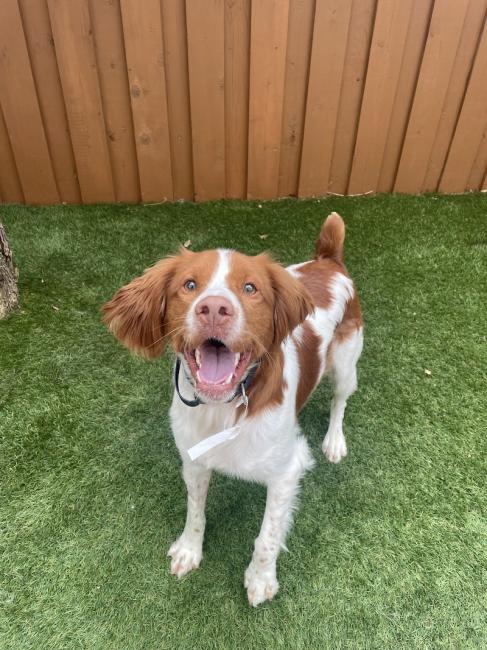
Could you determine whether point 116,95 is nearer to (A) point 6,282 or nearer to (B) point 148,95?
(B) point 148,95

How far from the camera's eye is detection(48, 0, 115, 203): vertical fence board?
11.7ft

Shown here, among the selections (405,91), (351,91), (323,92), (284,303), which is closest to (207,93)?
(323,92)

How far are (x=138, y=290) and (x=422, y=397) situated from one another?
73.9 inches

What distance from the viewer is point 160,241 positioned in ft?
13.0

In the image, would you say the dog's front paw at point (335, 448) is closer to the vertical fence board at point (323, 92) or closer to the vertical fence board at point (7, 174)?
the vertical fence board at point (323, 92)

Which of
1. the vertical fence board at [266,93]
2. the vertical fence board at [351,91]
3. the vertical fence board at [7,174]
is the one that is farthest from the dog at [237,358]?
the vertical fence board at [7,174]

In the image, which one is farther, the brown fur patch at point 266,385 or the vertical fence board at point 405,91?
the vertical fence board at point 405,91

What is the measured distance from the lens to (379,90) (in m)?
4.14

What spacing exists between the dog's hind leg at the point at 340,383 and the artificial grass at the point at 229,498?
0.07 m

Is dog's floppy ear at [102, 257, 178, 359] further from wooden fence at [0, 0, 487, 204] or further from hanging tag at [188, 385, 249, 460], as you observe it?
wooden fence at [0, 0, 487, 204]

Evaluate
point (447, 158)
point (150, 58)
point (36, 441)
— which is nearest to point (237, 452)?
point (36, 441)

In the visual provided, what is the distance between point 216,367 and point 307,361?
2.12ft

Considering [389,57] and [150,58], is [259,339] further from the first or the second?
[389,57]

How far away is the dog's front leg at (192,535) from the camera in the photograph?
2.00 metres
